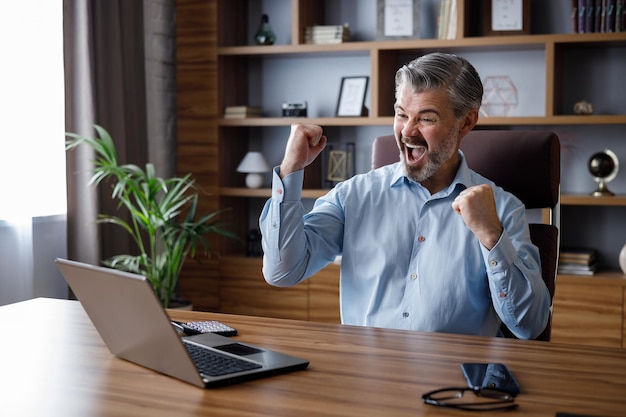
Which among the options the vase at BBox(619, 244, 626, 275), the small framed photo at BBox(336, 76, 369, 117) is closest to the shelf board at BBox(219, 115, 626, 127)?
the small framed photo at BBox(336, 76, 369, 117)

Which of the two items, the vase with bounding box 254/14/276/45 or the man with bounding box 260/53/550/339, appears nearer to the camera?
the man with bounding box 260/53/550/339

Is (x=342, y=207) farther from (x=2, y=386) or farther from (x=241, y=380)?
(x=2, y=386)

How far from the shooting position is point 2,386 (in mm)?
1204

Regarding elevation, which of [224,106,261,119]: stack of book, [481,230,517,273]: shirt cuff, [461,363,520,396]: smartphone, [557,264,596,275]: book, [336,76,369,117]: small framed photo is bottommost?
[557,264,596,275]: book

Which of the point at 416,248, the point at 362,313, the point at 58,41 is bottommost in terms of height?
the point at 362,313

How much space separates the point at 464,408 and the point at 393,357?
28 centimetres

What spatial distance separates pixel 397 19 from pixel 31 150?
5.76 ft

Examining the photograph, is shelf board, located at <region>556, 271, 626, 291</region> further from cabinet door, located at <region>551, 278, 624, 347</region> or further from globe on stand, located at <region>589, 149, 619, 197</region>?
globe on stand, located at <region>589, 149, 619, 197</region>

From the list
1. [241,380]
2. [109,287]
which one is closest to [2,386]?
[109,287]

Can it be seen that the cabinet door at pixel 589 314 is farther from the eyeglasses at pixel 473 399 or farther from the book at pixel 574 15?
the eyeglasses at pixel 473 399

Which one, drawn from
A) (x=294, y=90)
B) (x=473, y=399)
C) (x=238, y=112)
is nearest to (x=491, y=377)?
(x=473, y=399)

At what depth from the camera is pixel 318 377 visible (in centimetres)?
125

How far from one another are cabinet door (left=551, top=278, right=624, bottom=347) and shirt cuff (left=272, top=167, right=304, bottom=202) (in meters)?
2.04

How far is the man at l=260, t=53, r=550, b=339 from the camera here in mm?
1827
